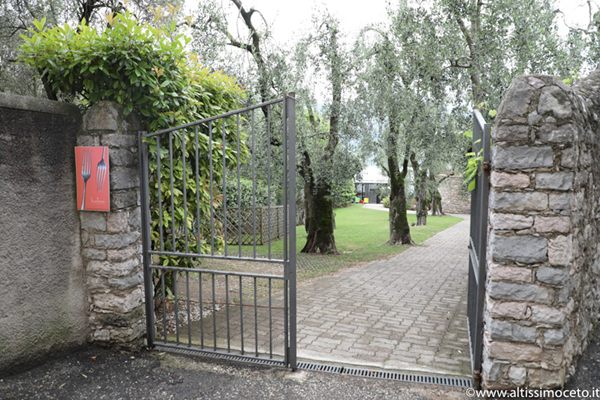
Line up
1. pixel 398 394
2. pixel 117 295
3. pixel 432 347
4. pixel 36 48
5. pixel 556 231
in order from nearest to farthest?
pixel 556 231 → pixel 398 394 → pixel 36 48 → pixel 117 295 → pixel 432 347

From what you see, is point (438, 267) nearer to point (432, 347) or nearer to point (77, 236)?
point (432, 347)

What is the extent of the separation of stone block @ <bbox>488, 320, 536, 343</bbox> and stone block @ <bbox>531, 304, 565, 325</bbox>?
97 mm

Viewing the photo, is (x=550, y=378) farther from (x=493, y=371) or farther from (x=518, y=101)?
(x=518, y=101)

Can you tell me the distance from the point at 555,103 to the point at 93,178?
410cm

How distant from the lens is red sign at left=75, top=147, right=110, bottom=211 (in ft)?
12.7

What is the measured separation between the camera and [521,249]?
3066 mm

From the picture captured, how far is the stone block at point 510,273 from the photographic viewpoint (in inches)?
121

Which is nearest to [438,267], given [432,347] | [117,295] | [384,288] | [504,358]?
[384,288]

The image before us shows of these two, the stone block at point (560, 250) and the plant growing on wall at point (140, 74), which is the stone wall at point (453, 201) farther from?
the stone block at point (560, 250)

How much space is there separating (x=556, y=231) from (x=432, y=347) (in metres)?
2.05

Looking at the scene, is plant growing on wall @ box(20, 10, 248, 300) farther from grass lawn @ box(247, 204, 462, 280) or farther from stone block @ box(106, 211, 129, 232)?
grass lawn @ box(247, 204, 462, 280)

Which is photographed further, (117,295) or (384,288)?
(384,288)

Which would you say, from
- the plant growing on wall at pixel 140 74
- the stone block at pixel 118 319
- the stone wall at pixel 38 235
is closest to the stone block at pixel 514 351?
the plant growing on wall at pixel 140 74

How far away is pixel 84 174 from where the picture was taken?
391cm
